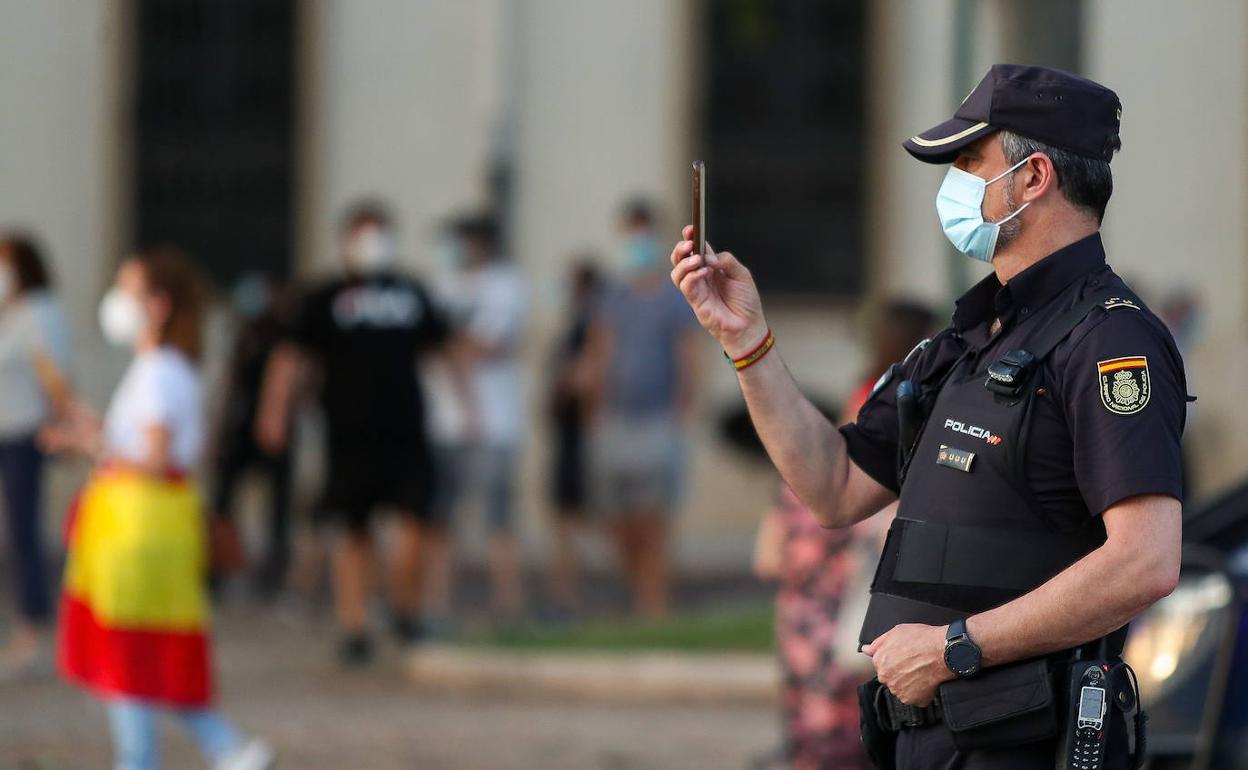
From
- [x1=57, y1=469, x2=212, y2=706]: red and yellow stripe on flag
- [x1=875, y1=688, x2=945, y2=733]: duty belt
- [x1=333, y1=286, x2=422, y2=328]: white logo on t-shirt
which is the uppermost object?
[x1=875, y1=688, x2=945, y2=733]: duty belt

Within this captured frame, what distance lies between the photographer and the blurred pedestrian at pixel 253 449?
11445mm

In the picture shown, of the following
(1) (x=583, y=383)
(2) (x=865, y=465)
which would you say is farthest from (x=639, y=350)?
(2) (x=865, y=465)

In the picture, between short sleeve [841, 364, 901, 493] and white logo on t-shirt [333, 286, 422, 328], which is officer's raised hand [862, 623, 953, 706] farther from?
white logo on t-shirt [333, 286, 422, 328]

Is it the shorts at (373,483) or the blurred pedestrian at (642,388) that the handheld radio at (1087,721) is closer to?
the shorts at (373,483)

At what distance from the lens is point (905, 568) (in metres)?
3.25

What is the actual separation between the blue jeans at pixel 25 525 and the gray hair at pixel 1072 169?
23.5 ft

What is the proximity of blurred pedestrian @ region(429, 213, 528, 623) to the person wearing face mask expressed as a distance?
49 centimetres

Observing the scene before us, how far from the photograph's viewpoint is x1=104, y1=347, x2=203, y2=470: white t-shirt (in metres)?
6.66

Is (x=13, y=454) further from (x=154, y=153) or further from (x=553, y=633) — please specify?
(x=154, y=153)

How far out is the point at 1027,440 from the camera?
10.2ft

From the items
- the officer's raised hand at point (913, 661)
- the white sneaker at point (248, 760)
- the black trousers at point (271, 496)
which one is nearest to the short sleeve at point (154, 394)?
Result: the white sneaker at point (248, 760)

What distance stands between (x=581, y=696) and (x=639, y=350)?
7.37 ft

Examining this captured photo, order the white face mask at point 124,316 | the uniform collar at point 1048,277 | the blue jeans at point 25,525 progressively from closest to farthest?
the uniform collar at point 1048,277, the white face mask at point 124,316, the blue jeans at point 25,525

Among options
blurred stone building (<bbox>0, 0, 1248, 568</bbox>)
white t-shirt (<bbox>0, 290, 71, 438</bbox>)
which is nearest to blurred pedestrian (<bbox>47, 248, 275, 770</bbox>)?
white t-shirt (<bbox>0, 290, 71, 438</bbox>)
